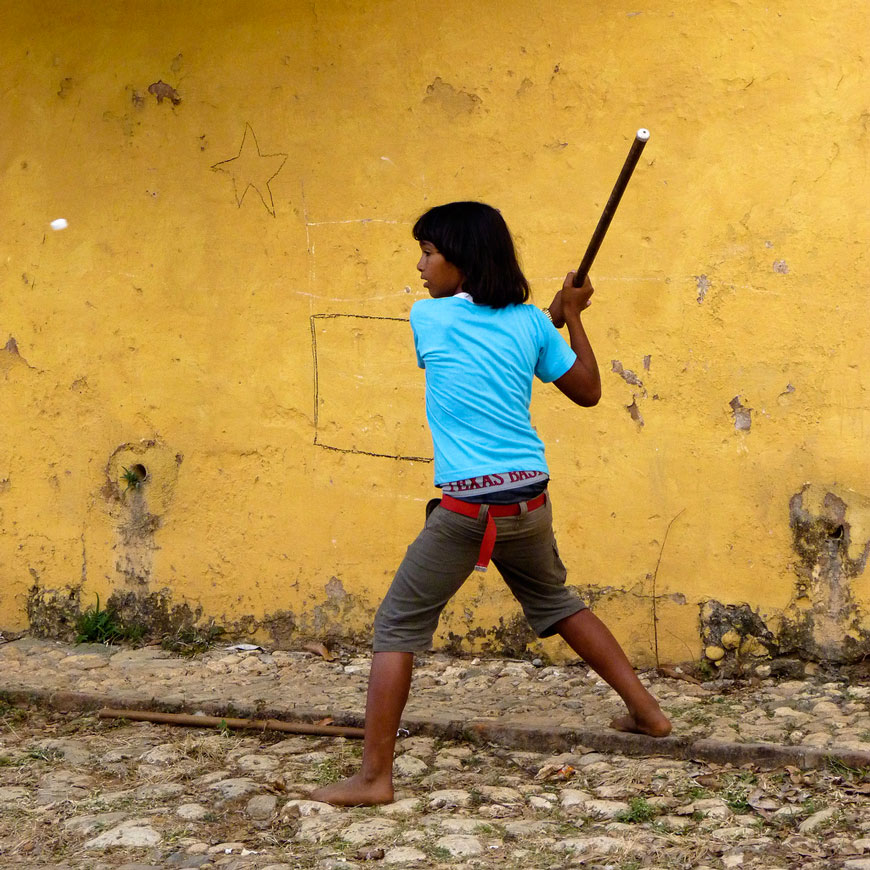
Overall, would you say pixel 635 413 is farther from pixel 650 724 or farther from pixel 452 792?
pixel 452 792

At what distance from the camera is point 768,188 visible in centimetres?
375

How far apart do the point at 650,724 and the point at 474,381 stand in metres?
1.13

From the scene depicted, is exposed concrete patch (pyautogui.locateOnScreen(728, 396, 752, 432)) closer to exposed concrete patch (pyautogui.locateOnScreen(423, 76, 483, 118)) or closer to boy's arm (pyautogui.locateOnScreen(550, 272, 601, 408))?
boy's arm (pyautogui.locateOnScreen(550, 272, 601, 408))

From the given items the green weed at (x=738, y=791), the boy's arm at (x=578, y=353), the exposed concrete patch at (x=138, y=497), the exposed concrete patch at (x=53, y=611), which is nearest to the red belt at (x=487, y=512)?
the boy's arm at (x=578, y=353)

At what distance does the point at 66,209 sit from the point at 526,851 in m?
3.14

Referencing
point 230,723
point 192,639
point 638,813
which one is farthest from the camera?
point 192,639

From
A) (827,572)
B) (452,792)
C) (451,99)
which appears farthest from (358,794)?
(451,99)

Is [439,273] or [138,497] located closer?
[439,273]

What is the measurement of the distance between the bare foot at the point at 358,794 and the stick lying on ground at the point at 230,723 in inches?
20.2

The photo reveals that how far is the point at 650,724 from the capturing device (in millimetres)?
3139

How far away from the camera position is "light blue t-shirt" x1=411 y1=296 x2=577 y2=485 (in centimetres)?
282

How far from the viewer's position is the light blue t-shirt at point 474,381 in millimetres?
2820

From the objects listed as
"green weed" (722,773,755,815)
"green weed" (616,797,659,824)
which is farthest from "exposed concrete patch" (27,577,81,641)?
"green weed" (722,773,755,815)

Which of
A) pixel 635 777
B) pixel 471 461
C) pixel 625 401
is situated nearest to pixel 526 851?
pixel 635 777
